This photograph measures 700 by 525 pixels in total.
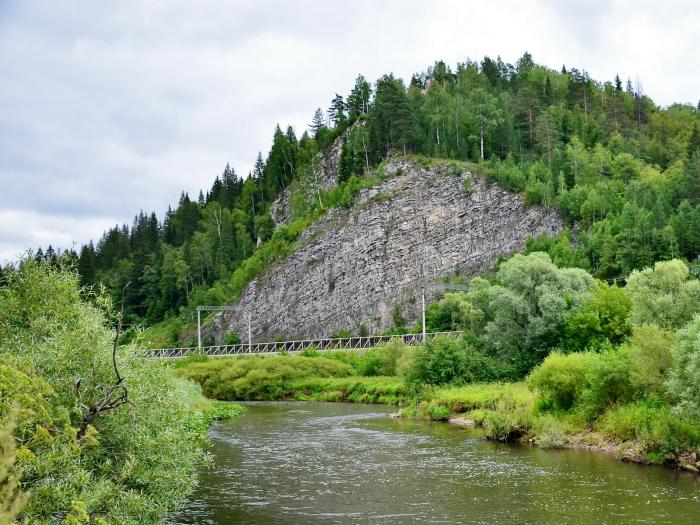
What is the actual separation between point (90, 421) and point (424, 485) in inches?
630

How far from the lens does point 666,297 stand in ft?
138

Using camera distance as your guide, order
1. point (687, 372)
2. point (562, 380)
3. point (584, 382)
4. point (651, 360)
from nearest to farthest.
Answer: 1. point (687, 372)
2. point (651, 360)
3. point (584, 382)
4. point (562, 380)

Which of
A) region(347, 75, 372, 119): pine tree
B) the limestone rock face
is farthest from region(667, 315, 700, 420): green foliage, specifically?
region(347, 75, 372, 119): pine tree

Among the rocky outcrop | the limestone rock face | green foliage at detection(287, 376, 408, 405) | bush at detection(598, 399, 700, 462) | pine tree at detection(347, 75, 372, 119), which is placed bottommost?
green foliage at detection(287, 376, 408, 405)

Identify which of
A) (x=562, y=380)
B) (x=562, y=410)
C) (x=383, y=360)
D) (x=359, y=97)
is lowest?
(x=562, y=410)


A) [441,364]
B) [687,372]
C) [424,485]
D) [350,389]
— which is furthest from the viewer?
[350,389]

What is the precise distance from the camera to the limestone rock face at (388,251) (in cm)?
10456

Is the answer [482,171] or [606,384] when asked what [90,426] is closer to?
[606,384]

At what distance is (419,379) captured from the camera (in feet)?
194

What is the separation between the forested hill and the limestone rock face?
4415 mm

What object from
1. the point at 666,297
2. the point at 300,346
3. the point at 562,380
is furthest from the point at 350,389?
the point at 666,297

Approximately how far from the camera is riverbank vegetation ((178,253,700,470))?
A: 32.2 metres

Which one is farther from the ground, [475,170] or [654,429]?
[475,170]

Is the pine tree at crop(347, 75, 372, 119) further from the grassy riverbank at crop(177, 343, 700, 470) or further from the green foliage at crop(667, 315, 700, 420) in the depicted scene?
the green foliage at crop(667, 315, 700, 420)
